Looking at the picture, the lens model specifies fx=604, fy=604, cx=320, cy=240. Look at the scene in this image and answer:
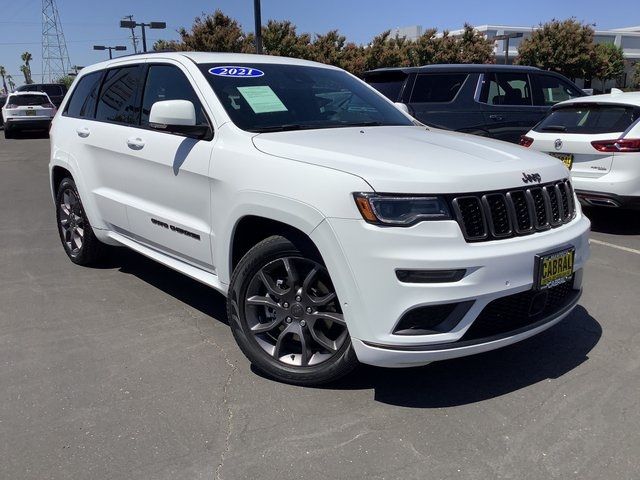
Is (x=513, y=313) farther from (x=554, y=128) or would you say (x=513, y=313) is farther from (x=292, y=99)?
(x=554, y=128)

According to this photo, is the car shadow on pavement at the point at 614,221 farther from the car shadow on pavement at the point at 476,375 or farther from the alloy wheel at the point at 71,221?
the alloy wheel at the point at 71,221

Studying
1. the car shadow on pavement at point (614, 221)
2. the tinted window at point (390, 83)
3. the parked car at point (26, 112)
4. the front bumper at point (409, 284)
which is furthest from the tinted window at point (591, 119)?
the parked car at point (26, 112)

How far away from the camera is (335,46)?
31.2m

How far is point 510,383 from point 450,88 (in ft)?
19.8

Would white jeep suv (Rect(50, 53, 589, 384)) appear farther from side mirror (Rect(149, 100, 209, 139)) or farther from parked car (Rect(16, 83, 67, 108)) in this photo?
parked car (Rect(16, 83, 67, 108))

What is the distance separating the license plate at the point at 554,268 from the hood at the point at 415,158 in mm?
388

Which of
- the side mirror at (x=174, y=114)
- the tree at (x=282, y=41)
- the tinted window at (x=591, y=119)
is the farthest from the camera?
the tree at (x=282, y=41)

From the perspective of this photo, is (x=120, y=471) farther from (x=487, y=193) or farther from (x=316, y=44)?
(x=316, y=44)

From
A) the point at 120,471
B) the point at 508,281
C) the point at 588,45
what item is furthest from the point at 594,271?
the point at 588,45

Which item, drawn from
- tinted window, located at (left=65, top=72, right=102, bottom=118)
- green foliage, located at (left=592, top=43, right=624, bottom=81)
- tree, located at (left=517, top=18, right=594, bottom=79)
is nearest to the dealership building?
green foliage, located at (left=592, top=43, right=624, bottom=81)

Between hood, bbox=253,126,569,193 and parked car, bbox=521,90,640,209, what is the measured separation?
3.42 metres

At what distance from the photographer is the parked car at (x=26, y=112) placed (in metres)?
21.3

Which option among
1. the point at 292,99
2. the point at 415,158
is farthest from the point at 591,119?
the point at 415,158

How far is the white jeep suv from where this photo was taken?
2732 millimetres
